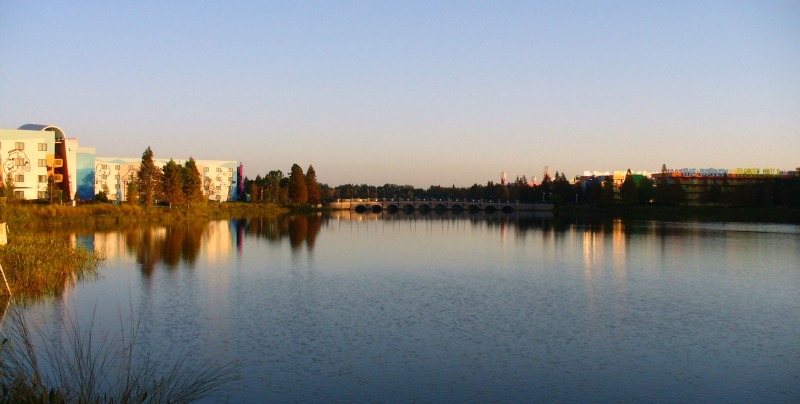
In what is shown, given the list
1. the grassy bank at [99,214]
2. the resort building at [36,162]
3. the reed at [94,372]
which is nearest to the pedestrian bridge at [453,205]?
the grassy bank at [99,214]

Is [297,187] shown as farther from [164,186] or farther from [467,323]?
[467,323]

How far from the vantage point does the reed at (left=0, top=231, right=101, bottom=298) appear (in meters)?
22.2

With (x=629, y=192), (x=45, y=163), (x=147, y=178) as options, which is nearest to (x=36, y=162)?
(x=45, y=163)

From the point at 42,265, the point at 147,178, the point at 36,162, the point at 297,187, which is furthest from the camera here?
the point at 297,187

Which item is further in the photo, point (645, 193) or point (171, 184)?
point (645, 193)

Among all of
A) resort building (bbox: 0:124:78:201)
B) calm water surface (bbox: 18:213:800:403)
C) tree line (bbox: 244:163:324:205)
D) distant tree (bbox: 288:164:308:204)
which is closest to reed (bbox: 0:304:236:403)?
calm water surface (bbox: 18:213:800:403)

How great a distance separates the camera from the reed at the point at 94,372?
10.0 meters

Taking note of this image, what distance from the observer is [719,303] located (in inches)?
897

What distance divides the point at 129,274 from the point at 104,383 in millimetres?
16913

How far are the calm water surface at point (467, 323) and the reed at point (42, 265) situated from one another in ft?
3.14

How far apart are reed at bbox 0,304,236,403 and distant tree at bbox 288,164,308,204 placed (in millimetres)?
109314

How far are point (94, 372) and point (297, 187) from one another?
374 feet

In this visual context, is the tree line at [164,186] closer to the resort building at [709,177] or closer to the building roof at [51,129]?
the building roof at [51,129]

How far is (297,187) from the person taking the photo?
415 ft
